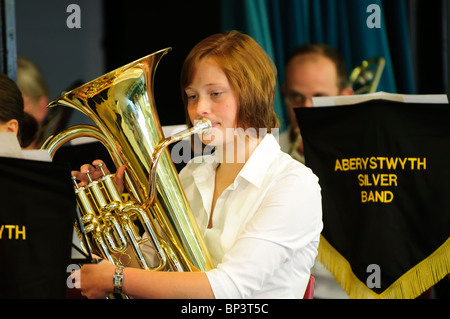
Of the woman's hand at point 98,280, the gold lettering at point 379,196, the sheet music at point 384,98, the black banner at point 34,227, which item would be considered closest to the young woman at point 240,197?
the woman's hand at point 98,280

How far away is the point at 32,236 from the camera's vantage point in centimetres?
135

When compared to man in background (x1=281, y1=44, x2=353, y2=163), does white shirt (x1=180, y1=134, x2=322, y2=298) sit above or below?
below

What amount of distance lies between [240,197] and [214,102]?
0.27m

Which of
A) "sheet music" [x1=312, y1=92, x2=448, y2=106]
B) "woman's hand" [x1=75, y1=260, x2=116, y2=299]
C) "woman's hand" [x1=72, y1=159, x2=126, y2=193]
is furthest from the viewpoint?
"sheet music" [x1=312, y1=92, x2=448, y2=106]

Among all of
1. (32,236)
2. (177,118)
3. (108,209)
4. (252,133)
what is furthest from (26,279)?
(177,118)

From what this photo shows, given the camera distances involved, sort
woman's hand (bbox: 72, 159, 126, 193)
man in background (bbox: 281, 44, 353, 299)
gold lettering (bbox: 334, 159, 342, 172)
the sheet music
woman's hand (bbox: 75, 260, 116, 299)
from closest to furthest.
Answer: woman's hand (bbox: 75, 260, 116, 299) → woman's hand (bbox: 72, 159, 126, 193) → the sheet music → gold lettering (bbox: 334, 159, 342, 172) → man in background (bbox: 281, 44, 353, 299)

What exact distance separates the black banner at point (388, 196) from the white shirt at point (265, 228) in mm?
458

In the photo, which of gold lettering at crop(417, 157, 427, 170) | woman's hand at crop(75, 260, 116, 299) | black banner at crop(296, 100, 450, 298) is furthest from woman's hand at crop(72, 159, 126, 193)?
gold lettering at crop(417, 157, 427, 170)

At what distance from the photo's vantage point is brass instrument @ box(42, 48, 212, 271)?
158 cm

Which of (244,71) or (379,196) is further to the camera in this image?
(379,196)

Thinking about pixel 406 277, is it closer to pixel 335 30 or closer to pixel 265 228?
pixel 265 228

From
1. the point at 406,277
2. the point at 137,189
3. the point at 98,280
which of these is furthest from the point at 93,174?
the point at 406,277

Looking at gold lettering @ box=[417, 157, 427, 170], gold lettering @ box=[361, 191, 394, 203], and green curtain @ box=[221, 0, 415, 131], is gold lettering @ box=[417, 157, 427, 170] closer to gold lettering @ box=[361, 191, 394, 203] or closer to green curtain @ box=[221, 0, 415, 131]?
gold lettering @ box=[361, 191, 394, 203]

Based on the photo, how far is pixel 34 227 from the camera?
135 centimetres
